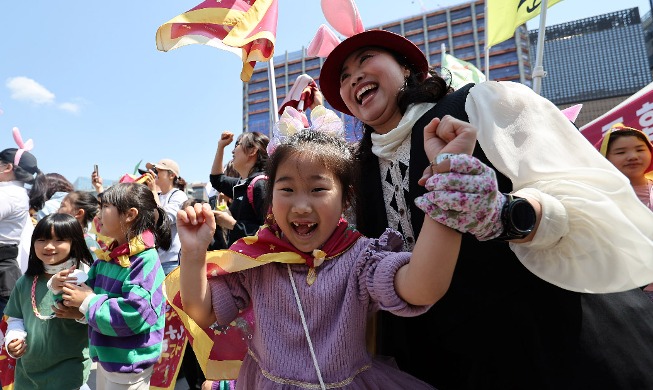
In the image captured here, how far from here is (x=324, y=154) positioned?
1154mm

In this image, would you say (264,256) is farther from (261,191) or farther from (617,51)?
(617,51)

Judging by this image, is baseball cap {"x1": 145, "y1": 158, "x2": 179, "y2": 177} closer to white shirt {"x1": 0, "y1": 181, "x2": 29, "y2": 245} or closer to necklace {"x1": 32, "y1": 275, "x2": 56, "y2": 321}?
white shirt {"x1": 0, "y1": 181, "x2": 29, "y2": 245}

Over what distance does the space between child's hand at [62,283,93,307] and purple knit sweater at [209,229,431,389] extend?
1.23 m

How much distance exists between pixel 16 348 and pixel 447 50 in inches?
2056

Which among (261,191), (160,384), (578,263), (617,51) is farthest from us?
(617,51)

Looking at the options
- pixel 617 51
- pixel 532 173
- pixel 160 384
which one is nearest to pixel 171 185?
pixel 160 384

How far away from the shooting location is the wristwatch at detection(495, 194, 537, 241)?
74 cm

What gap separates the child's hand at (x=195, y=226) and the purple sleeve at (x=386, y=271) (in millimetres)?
416

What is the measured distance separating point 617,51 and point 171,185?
81.7m

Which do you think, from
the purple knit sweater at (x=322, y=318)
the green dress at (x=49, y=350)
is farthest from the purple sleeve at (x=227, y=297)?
the green dress at (x=49, y=350)

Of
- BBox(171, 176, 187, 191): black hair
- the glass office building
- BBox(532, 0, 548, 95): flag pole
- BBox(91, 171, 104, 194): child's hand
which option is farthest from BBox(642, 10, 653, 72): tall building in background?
BBox(91, 171, 104, 194): child's hand

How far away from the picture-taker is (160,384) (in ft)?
6.92

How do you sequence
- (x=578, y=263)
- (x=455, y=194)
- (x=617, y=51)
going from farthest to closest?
1. (x=617, y=51)
2. (x=578, y=263)
3. (x=455, y=194)

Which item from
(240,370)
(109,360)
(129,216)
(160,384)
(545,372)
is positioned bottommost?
(160,384)
